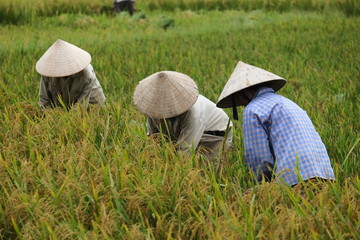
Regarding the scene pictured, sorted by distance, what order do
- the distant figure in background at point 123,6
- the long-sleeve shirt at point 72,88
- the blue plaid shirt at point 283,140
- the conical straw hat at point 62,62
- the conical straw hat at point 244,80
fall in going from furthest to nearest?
the distant figure in background at point 123,6 → the long-sleeve shirt at point 72,88 → the conical straw hat at point 62,62 → the conical straw hat at point 244,80 → the blue plaid shirt at point 283,140

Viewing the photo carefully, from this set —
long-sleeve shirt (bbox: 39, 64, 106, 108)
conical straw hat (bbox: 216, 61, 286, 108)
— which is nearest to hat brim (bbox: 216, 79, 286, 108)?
conical straw hat (bbox: 216, 61, 286, 108)

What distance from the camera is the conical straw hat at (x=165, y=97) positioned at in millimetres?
2264

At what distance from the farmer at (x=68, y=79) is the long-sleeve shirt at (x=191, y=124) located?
757 millimetres

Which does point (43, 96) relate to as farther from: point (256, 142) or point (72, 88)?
point (256, 142)

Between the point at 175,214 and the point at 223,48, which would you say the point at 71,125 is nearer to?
the point at 175,214

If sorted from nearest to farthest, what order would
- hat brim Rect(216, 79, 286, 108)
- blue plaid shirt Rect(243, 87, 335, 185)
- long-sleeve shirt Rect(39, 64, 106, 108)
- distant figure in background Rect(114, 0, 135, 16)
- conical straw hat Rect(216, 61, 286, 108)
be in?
blue plaid shirt Rect(243, 87, 335, 185)
conical straw hat Rect(216, 61, 286, 108)
hat brim Rect(216, 79, 286, 108)
long-sleeve shirt Rect(39, 64, 106, 108)
distant figure in background Rect(114, 0, 135, 16)

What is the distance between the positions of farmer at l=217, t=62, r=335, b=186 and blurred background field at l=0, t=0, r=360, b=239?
0.49ft

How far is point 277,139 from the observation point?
212cm

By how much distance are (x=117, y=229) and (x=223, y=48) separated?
201 inches

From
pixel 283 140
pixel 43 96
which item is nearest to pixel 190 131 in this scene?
pixel 283 140

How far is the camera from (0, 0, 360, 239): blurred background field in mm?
1591

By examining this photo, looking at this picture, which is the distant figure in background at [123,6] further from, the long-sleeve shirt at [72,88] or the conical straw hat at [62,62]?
the conical straw hat at [62,62]

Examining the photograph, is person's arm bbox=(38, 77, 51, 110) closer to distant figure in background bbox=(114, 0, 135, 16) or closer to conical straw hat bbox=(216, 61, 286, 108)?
conical straw hat bbox=(216, 61, 286, 108)

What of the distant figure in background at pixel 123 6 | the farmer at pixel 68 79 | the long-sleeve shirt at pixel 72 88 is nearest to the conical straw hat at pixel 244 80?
the farmer at pixel 68 79
